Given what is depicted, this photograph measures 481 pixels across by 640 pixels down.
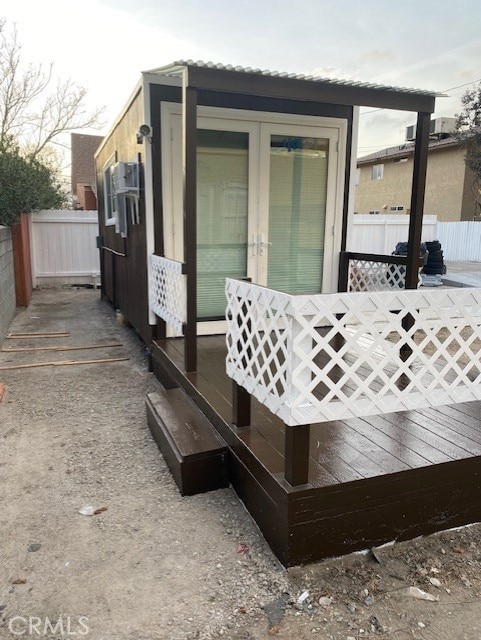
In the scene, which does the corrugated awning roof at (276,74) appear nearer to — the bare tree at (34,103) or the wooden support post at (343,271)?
the wooden support post at (343,271)

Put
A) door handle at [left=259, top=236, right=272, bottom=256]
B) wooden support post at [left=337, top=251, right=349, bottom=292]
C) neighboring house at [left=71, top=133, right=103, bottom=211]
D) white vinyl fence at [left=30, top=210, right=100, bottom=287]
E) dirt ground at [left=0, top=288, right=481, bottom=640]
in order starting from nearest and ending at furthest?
dirt ground at [left=0, top=288, right=481, bottom=640]
door handle at [left=259, top=236, right=272, bottom=256]
wooden support post at [left=337, top=251, right=349, bottom=292]
white vinyl fence at [left=30, top=210, right=100, bottom=287]
neighboring house at [left=71, top=133, right=103, bottom=211]

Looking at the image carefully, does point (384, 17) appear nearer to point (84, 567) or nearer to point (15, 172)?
point (15, 172)

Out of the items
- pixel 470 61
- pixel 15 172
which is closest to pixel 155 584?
pixel 15 172

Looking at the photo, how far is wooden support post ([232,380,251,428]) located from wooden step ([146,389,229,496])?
174 mm

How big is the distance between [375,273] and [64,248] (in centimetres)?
831

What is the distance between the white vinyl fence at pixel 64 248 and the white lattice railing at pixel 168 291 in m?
7.18

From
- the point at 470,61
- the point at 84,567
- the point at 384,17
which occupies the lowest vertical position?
the point at 84,567

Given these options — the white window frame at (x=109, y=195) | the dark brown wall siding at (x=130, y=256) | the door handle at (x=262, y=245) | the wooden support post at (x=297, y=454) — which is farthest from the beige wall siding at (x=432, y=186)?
the wooden support post at (x=297, y=454)

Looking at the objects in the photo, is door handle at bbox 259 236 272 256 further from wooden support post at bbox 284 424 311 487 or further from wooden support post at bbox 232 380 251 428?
wooden support post at bbox 284 424 311 487

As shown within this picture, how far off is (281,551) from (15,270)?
7448 mm

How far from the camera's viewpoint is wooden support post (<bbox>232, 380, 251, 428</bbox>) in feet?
8.55

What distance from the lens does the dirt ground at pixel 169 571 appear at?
1.75m

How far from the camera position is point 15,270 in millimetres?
8094

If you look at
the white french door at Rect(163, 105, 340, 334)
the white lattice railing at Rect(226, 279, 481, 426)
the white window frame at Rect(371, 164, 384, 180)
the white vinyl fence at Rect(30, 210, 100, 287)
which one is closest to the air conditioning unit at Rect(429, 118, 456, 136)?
the white window frame at Rect(371, 164, 384, 180)
